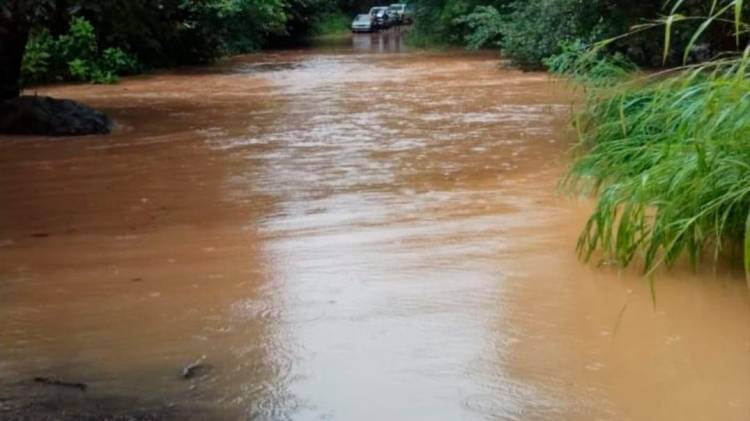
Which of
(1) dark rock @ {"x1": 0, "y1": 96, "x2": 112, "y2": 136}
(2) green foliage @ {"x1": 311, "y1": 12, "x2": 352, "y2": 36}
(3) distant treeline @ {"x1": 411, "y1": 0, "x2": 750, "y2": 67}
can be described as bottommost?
(2) green foliage @ {"x1": 311, "y1": 12, "x2": 352, "y2": 36}

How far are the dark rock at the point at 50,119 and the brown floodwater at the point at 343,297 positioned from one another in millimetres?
2130

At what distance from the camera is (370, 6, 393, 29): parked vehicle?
189 feet

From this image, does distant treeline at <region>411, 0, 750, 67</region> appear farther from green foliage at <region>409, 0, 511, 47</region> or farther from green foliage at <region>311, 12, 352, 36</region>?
green foliage at <region>311, 12, 352, 36</region>

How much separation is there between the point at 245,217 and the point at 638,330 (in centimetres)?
366

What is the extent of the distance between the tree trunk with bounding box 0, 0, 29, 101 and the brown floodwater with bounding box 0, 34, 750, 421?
408 centimetres

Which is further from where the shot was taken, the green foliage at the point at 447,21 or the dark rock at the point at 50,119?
the green foliage at the point at 447,21

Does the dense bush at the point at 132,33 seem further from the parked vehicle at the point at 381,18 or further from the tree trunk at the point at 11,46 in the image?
the parked vehicle at the point at 381,18

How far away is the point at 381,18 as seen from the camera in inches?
2308

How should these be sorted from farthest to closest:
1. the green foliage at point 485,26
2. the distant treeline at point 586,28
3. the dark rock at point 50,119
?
1. the green foliage at point 485,26
2. the distant treeline at point 586,28
3. the dark rock at point 50,119

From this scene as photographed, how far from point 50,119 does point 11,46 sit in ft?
7.10

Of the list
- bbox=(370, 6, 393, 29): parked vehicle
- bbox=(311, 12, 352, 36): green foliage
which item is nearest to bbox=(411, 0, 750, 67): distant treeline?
bbox=(311, 12, 352, 36): green foliage

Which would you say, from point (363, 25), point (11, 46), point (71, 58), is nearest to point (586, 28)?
point (11, 46)

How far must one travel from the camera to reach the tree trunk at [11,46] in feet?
47.2

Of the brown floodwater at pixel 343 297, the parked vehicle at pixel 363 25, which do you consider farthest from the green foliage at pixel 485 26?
the parked vehicle at pixel 363 25
